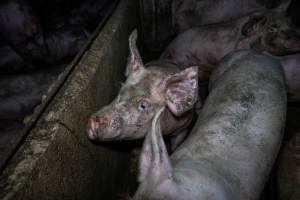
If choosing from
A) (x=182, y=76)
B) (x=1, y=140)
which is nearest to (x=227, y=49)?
(x=182, y=76)

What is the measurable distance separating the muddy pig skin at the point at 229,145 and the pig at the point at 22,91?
242 cm

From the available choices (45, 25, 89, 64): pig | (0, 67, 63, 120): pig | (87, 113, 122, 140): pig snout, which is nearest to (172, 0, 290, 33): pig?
(45, 25, 89, 64): pig

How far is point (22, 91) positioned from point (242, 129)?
3.19 metres

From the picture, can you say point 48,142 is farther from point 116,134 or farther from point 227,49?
point 227,49

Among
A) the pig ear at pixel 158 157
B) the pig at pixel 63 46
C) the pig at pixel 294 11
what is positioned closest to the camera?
the pig ear at pixel 158 157

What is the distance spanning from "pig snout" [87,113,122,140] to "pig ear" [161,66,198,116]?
0.59 metres

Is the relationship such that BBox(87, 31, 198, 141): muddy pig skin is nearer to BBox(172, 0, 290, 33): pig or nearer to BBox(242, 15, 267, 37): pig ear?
BBox(242, 15, 267, 37): pig ear

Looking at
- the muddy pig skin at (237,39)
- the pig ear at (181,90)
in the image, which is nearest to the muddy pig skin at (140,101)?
the pig ear at (181,90)

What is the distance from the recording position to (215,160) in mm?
2529

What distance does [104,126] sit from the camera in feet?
8.96

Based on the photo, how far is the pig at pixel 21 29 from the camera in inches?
216

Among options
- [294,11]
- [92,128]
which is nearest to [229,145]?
[92,128]

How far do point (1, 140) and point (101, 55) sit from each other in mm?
1465

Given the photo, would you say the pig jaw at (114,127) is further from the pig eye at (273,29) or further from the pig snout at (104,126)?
the pig eye at (273,29)
